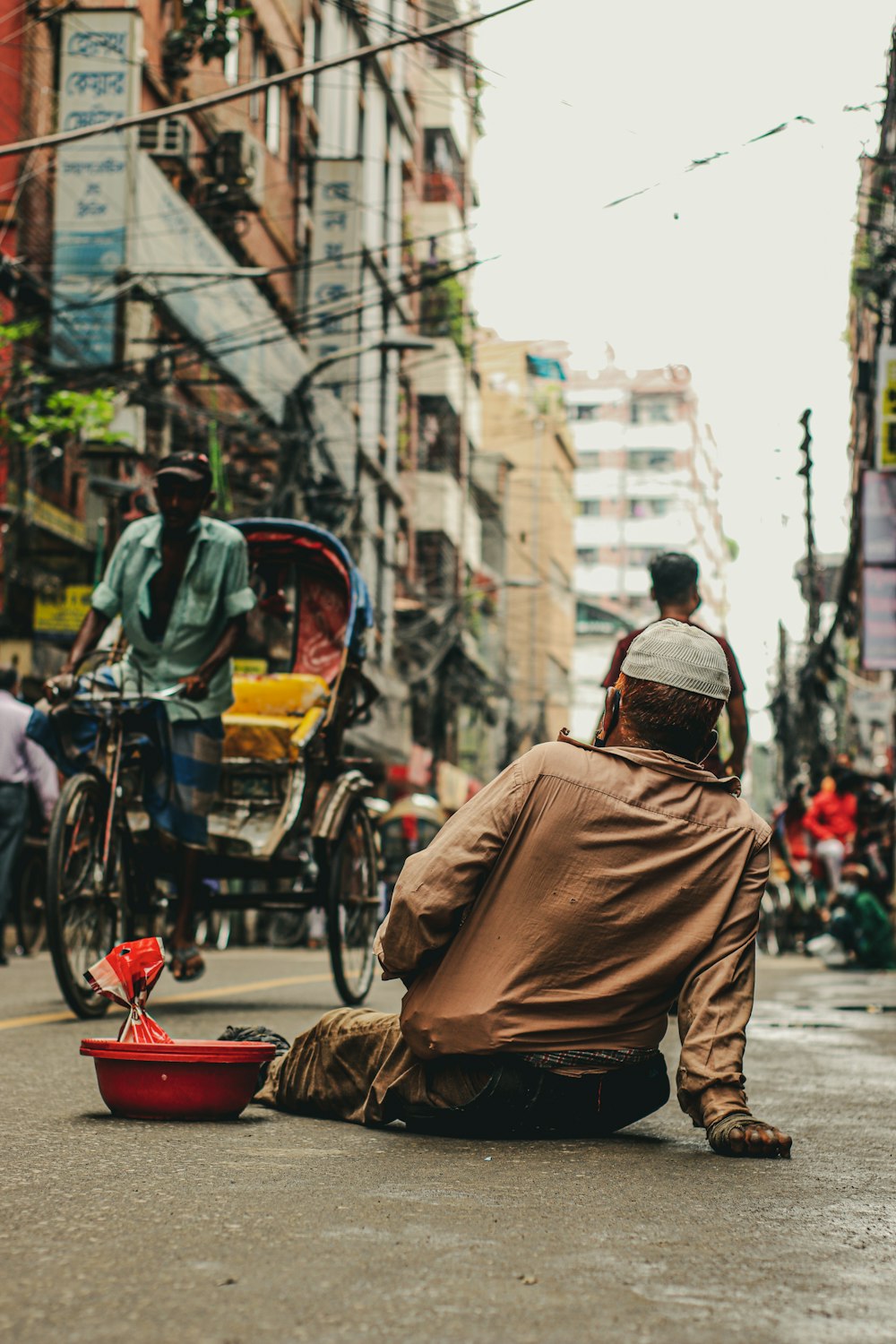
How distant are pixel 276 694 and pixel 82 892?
2.39 metres

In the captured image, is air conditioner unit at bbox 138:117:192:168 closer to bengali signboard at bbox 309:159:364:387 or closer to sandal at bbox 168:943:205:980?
bengali signboard at bbox 309:159:364:387

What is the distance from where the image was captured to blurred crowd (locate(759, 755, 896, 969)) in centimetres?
1694

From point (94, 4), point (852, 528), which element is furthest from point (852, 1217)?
point (852, 528)

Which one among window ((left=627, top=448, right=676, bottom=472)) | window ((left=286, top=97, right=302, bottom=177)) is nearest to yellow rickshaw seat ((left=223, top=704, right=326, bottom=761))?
window ((left=286, top=97, right=302, bottom=177))

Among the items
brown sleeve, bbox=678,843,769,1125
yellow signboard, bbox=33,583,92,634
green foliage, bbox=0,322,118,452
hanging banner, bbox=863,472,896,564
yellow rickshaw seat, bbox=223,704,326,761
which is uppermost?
green foliage, bbox=0,322,118,452

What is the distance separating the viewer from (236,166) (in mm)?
27125

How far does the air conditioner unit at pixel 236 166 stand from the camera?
88.5ft

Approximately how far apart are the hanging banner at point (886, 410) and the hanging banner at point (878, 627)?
2.47 m

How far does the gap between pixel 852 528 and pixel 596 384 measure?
10082 centimetres

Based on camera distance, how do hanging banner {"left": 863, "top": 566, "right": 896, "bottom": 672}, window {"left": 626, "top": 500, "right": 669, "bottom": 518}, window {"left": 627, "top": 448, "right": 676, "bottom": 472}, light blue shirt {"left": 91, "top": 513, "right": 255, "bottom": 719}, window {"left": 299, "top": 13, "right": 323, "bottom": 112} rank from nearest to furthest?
light blue shirt {"left": 91, "top": 513, "right": 255, "bottom": 719} → hanging banner {"left": 863, "top": 566, "right": 896, "bottom": 672} → window {"left": 299, "top": 13, "right": 323, "bottom": 112} → window {"left": 626, "top": 500, "right": 669, "bottom": 518} → window {"left": 627, "top": 448, "right": 676, "bottom": 472}

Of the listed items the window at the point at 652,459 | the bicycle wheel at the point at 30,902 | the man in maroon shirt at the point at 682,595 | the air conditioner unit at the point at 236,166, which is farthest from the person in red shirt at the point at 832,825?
the window at the point at 652,459

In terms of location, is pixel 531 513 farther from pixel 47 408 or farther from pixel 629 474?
pixel 47 408

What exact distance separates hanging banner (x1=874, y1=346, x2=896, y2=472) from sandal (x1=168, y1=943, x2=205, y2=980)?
16.4 metres

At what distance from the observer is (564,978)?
14.0ft
